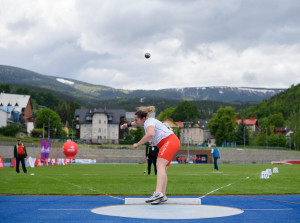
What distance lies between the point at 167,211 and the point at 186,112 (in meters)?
154

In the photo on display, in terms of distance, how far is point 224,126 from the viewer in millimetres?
123438

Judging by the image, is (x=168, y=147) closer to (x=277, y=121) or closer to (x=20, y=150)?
(x=20, y=150)

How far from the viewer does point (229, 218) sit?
23.0ft

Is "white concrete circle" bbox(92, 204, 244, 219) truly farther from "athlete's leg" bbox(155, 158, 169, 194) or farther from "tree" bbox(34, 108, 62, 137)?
"tree" bbox(34, 108, 62, 137)

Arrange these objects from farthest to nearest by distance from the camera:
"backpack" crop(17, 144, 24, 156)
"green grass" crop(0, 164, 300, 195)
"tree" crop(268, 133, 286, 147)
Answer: "tree" crop(268, 133, 286, 147) < "backpack" crop(17, 144, 24, 156) < "green grass" crop(0, 164, 300, 195)

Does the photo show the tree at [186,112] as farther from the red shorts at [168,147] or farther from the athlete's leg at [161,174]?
the athlete's leg at [161,174]

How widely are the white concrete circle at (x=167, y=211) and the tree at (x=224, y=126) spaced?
116 m

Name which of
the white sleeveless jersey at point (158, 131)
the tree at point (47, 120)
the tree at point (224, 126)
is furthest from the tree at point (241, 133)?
the white sleeveless jersey at point (158, 131)

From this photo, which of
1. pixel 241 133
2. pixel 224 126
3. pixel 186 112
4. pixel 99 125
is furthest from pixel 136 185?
pixel 186 112

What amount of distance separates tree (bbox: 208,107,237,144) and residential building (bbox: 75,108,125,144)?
2886 centimetres

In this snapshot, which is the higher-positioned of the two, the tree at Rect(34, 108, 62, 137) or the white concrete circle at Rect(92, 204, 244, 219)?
the tree at Rect(34, 108, 62, 137)

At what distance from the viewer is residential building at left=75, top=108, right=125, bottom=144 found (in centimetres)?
13050

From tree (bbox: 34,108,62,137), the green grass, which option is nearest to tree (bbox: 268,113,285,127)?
tree (bbox: 34,108,62,137)

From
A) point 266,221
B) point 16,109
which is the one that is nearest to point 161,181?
point 266,221
